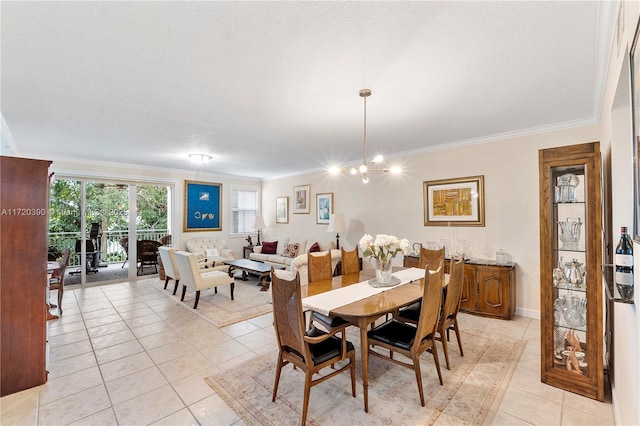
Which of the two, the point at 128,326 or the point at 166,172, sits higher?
the point at 166,172

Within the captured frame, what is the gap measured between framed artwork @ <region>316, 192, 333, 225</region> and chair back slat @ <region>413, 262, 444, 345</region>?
430cm

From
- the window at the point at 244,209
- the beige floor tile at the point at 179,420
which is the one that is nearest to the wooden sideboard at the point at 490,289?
the beige floor tile at the point at 179,420

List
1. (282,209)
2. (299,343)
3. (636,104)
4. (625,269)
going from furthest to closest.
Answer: (282,209) → (299,343) → (625,269) → (636,104)

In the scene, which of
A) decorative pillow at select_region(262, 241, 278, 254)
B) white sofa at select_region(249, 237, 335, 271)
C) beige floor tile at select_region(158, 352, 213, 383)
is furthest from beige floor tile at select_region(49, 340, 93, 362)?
decorative pillow at select_region(262, 241, 278, 254)

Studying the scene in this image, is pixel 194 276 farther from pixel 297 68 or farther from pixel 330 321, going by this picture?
pixel 297 68

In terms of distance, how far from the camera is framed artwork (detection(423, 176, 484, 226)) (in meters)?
4.30

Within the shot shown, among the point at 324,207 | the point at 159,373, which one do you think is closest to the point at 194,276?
the point at 159,373

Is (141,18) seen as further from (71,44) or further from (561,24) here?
(561,24)

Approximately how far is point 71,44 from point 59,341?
10.4ft

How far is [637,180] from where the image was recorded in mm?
1266

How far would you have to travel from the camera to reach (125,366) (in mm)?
2727

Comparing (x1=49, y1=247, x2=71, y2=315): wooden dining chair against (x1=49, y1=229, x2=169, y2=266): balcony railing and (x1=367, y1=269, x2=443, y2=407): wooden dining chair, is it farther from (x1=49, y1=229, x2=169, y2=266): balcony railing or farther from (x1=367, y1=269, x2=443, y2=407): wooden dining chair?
(x1=367, y1=269, x2=443, y2=407): wooden dining chair

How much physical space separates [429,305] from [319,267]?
4.83 ft

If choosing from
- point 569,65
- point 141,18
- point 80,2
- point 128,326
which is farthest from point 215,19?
point 128,326
